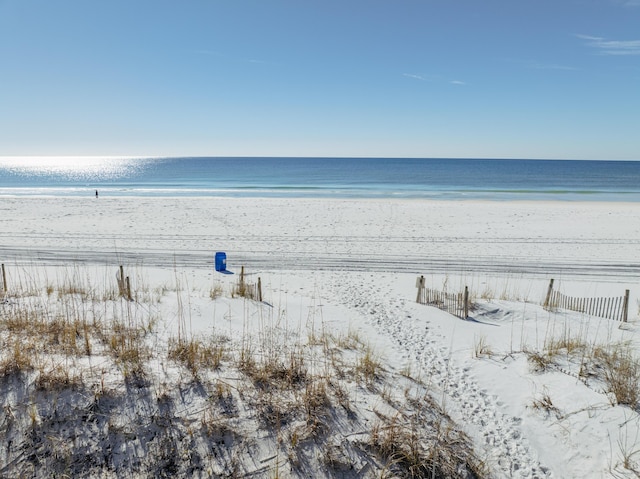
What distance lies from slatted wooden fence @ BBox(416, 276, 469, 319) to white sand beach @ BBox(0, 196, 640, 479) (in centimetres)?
39

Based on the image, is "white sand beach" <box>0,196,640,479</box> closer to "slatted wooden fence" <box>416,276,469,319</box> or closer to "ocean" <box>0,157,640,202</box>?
"slatted wooden fence" <box>416,276,469,319</box>

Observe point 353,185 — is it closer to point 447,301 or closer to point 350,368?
point 447,301

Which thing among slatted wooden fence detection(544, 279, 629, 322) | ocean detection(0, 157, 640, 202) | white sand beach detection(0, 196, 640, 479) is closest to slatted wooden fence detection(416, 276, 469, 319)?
white sand beach detection(0, 196, 640, 479)

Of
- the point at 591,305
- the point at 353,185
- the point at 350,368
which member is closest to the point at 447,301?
the point at 591,305

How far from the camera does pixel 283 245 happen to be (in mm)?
18453

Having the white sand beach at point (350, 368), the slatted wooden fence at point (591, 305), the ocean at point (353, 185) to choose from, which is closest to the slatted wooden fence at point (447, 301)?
the white sand beach at point (350, 368)

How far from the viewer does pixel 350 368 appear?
5152 millimetres

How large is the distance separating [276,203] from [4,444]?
107 ft

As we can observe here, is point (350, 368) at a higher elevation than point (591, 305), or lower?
higher

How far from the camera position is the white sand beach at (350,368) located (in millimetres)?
3543

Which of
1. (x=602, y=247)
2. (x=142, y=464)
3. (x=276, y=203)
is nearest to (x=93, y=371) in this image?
(x=142, y=464)

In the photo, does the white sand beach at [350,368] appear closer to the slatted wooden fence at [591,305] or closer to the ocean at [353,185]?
the slatted wooden fence at [591,305]

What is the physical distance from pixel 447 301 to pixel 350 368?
15.9 feet

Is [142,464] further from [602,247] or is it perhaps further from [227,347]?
[602,247]
